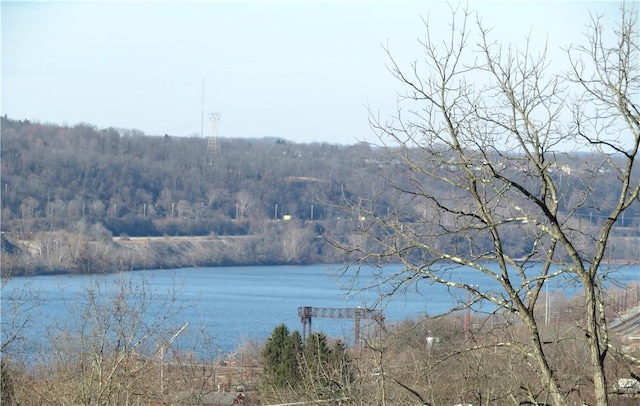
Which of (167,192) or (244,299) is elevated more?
(167,192)

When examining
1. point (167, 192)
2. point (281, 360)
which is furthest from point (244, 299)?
point (167, 192)

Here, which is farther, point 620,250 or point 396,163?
point 620,250

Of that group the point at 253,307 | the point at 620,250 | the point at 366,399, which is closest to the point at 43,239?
the point at 253,307

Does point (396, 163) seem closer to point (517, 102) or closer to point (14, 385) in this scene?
point (517, 102)

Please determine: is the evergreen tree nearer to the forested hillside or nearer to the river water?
the river water

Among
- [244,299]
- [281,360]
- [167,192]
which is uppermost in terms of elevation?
[167,192]

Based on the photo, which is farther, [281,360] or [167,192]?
[167,192]

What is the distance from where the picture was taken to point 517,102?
5.64 metres

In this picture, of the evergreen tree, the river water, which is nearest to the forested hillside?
the river water

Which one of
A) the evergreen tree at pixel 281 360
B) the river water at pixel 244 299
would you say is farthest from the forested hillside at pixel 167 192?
the evergreen tree at pixel 281 360

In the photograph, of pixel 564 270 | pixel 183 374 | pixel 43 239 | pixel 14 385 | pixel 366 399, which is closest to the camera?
pixel 564 270

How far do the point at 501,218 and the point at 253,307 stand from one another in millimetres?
38030

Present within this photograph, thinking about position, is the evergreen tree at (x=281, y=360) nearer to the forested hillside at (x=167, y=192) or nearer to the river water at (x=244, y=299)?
the river water at (x=244, y=299)

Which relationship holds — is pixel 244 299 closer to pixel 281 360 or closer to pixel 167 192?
pixel 281 360
